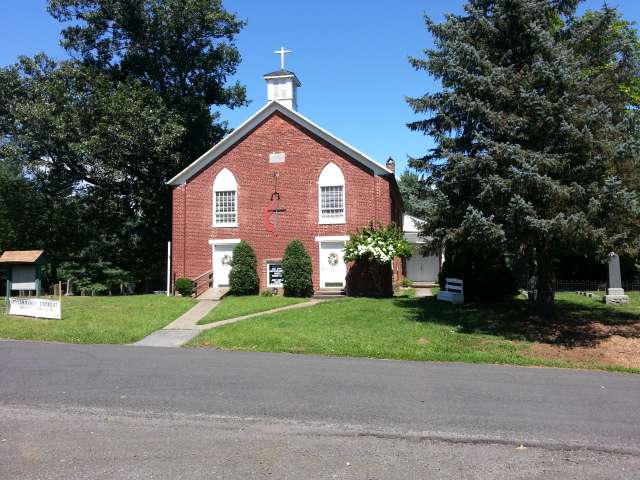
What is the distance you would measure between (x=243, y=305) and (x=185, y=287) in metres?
4.93

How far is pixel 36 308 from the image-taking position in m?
17.5

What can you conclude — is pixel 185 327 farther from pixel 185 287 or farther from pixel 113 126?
pixel 113 126

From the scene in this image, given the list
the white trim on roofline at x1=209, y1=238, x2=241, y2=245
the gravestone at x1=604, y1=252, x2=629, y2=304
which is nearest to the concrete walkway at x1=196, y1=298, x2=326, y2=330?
the white trim on roofline at x1=209, y1=238, x2=241, y2=245

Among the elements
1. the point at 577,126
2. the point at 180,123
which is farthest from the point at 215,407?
the point at 180,123

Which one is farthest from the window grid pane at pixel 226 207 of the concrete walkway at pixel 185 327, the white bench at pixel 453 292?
the white bench at pixel 453 292

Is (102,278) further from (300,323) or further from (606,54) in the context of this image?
(606,54)

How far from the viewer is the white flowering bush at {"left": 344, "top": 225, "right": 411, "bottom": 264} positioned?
22234 millimetres

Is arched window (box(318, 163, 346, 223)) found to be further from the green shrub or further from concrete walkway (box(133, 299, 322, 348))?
the green shrub

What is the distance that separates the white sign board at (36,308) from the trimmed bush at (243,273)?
26.3 ft

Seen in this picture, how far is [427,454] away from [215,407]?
2895 millimetres

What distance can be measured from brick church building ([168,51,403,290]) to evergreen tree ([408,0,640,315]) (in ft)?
27.0

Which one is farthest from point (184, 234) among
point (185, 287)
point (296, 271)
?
point (296, 271)

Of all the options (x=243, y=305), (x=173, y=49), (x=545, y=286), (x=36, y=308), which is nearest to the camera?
(x=545, y=286)

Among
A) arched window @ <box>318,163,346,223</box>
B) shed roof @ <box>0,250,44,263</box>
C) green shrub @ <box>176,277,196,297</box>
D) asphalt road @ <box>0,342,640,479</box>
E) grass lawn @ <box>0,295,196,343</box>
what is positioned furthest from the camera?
arched window @ <box>318,163,346,223</box>
